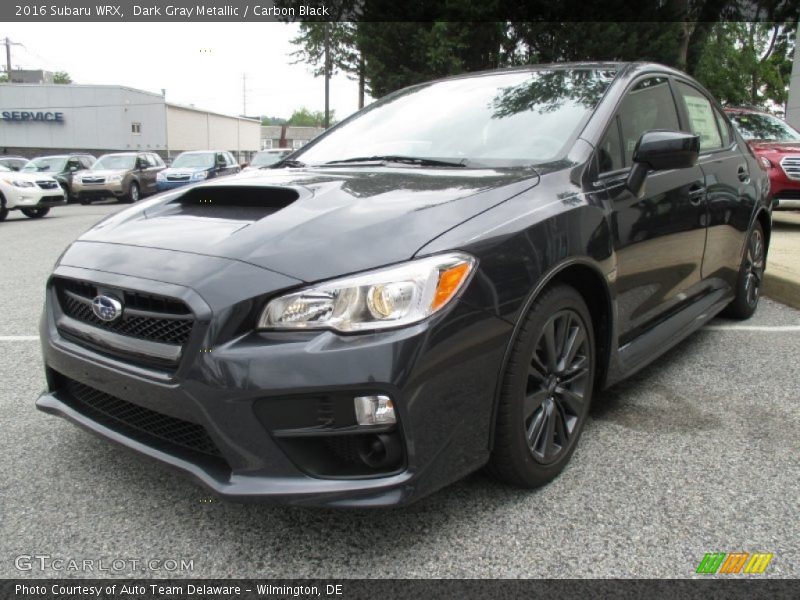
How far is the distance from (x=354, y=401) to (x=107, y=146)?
48218 millimetres

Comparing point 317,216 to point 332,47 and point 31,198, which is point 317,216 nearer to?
point 31,198

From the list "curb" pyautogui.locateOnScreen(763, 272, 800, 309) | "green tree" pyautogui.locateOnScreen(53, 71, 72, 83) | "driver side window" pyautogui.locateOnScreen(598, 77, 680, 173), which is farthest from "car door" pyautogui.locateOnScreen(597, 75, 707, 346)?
"green tree" pyautogui.locateOnScreen(53, 71, 72, 83)

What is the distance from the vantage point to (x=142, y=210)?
8.36 ft

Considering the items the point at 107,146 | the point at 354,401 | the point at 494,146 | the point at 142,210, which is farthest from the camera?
the point at 107,146

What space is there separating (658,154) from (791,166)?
272 inches

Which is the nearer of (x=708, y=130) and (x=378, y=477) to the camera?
(x=378, y=477)

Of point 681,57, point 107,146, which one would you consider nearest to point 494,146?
point 681,57

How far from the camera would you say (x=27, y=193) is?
13.6m

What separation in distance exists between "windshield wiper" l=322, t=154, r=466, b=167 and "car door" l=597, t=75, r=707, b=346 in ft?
2.02

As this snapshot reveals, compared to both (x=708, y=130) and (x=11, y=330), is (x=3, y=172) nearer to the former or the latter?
(x=11, y=330)

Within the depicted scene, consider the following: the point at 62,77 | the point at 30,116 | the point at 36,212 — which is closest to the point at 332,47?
the point at 36,212

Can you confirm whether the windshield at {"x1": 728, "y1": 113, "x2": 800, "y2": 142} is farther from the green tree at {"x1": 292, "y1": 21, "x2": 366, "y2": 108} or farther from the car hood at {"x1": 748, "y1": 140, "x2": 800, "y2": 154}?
the green tree at {"x1": 292, "y1": 21, "x2": 366, "y2": 108}
